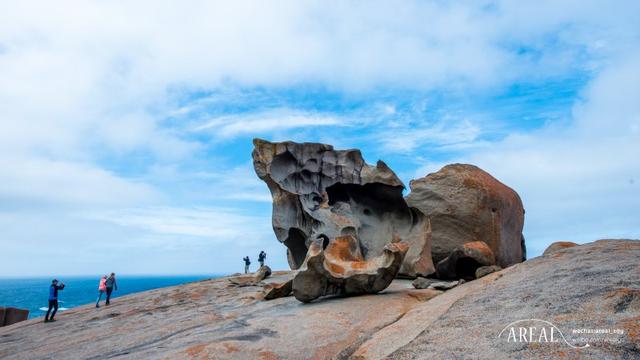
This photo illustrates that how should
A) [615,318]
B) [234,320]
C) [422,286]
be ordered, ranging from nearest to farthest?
1. [615,318]
2. [234,320]
3. [422,286]

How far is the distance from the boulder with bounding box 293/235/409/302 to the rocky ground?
34 centimetres

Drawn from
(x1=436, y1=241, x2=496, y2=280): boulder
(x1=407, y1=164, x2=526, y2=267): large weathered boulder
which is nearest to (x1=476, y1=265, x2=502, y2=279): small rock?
(x1=436, y1=241, x2=496, y2=280): boulder

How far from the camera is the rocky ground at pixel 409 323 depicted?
656cm

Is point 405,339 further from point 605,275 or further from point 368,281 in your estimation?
point 368,281

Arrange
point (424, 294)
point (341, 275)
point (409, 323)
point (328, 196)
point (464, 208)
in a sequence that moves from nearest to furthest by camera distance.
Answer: point (409, 323) → point (424, 294) → point (341, 275) → point (464, 208) → point (328, 196)

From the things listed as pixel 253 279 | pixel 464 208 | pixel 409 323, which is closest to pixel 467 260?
pixel 464 208

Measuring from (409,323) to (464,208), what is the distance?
11.1 meters

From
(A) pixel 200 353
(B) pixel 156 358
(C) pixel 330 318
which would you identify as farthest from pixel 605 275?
(B) pixel 156 358

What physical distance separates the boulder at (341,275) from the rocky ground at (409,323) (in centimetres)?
34

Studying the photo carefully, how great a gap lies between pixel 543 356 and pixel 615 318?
128cm

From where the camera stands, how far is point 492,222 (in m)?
19.5

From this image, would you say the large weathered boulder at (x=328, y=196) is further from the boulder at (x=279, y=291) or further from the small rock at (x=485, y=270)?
the small rock at (x=485, y=270)

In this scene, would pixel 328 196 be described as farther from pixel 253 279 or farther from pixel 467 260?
pixel 467 260

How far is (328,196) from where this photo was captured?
1094 inches
